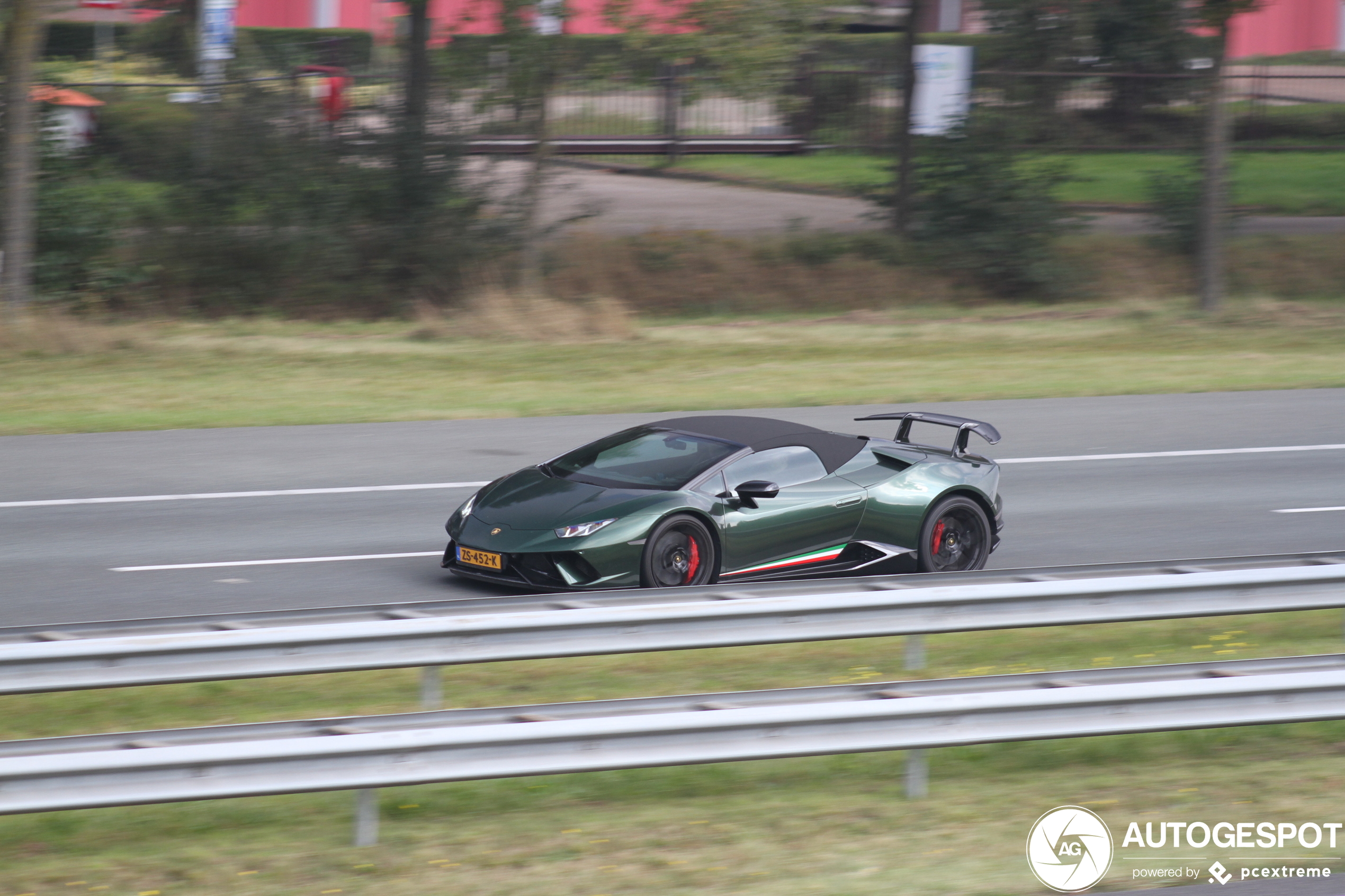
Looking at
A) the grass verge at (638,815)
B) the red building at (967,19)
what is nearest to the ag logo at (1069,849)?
the grass verge at (638,815)

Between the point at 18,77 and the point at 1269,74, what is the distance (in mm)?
28932

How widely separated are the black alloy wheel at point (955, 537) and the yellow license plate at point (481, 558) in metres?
2.98

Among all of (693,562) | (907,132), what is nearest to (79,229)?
(907,132)

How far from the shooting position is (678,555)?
384 inches

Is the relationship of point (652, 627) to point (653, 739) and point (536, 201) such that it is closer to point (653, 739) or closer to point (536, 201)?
point (653, 739)

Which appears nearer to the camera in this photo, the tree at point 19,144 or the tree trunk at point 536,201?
the tree at point 19,144

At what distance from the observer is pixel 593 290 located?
85.7ft

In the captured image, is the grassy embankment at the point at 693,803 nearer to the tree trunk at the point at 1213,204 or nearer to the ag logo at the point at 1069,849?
the ag logo at the point at 1069,849

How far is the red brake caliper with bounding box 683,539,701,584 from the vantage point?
32.1 ft

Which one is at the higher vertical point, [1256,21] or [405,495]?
[1256,21]

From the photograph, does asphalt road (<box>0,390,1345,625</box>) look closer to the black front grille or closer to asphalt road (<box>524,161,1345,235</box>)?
the black front grille

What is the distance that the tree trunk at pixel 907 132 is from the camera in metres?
27.9

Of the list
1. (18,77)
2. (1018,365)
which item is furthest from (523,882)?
(18,77)

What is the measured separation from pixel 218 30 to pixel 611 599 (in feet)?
63.7
